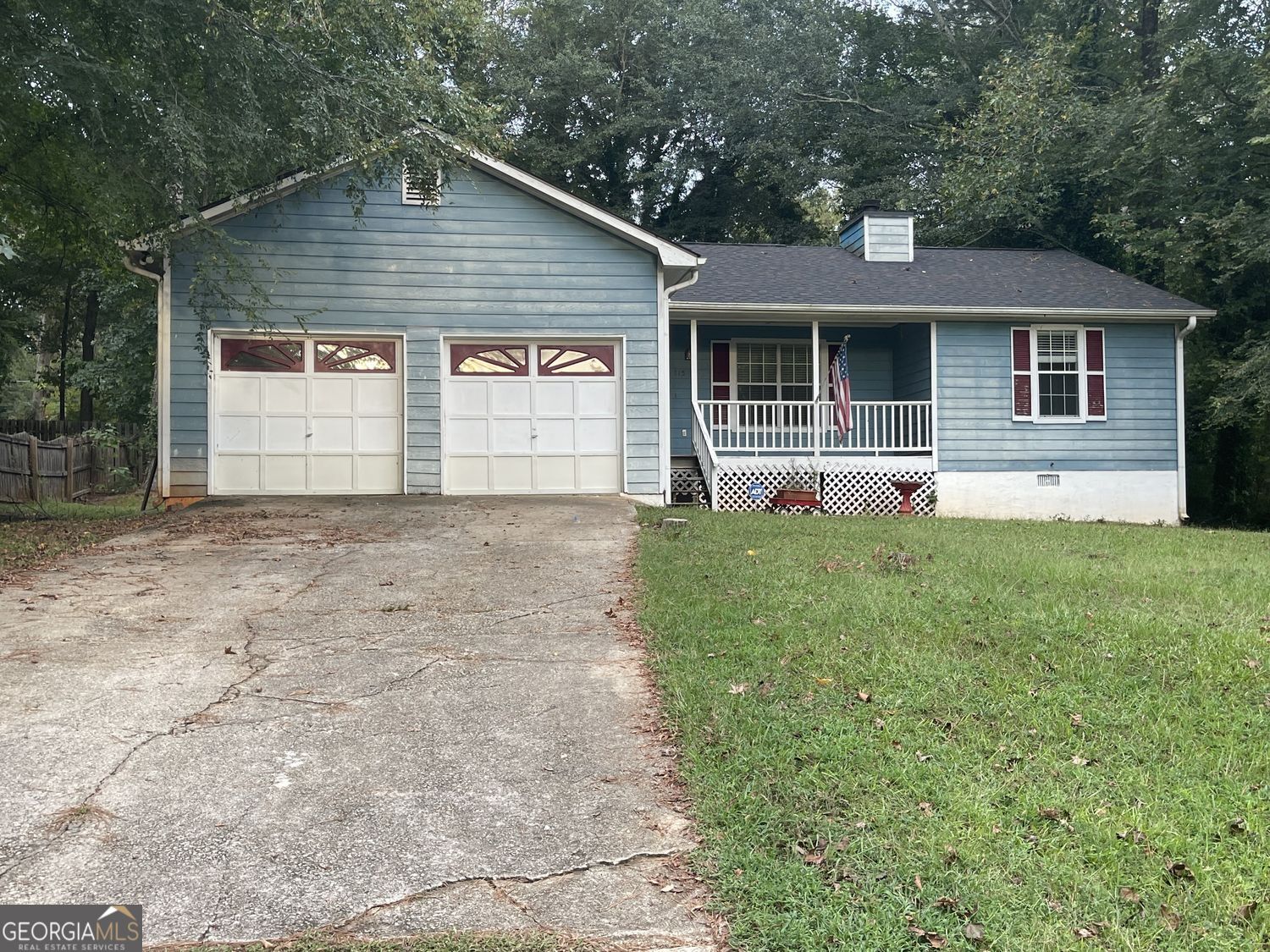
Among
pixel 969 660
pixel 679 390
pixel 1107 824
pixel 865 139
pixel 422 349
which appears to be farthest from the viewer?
pixel 865 139

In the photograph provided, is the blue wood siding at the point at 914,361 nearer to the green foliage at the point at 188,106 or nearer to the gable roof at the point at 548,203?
the gable roof at the point at 548,203

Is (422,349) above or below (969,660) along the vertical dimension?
above

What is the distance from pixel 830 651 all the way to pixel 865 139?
25.0 meters

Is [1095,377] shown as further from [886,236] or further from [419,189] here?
[419,189]

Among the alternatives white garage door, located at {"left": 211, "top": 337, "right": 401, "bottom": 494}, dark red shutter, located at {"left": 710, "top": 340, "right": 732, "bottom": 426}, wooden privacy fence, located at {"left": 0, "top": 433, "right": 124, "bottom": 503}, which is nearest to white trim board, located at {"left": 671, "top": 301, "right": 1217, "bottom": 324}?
dark red shutter, located at {"left": 710, "top": 340, "right": 732, "bottom": 426}

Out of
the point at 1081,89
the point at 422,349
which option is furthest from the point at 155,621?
the point at 1081,89

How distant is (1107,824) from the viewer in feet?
10.7

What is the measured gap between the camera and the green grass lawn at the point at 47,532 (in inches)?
343

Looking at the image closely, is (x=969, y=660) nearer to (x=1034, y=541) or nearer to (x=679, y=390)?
(x=1034, y=541)

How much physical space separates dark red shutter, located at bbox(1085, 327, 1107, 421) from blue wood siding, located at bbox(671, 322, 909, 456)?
269 cm

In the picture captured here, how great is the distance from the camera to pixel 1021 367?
51.9 feet

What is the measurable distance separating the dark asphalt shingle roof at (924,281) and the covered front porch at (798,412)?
1.91 feet

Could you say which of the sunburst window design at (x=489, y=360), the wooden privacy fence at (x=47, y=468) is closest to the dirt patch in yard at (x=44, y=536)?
the wooden privacy fence at (x=47, y=468)

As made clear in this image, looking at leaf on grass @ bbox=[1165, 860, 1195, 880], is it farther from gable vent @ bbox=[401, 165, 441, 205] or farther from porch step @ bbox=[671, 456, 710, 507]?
porch step @ bbox=[671, 456, 710, 507]
